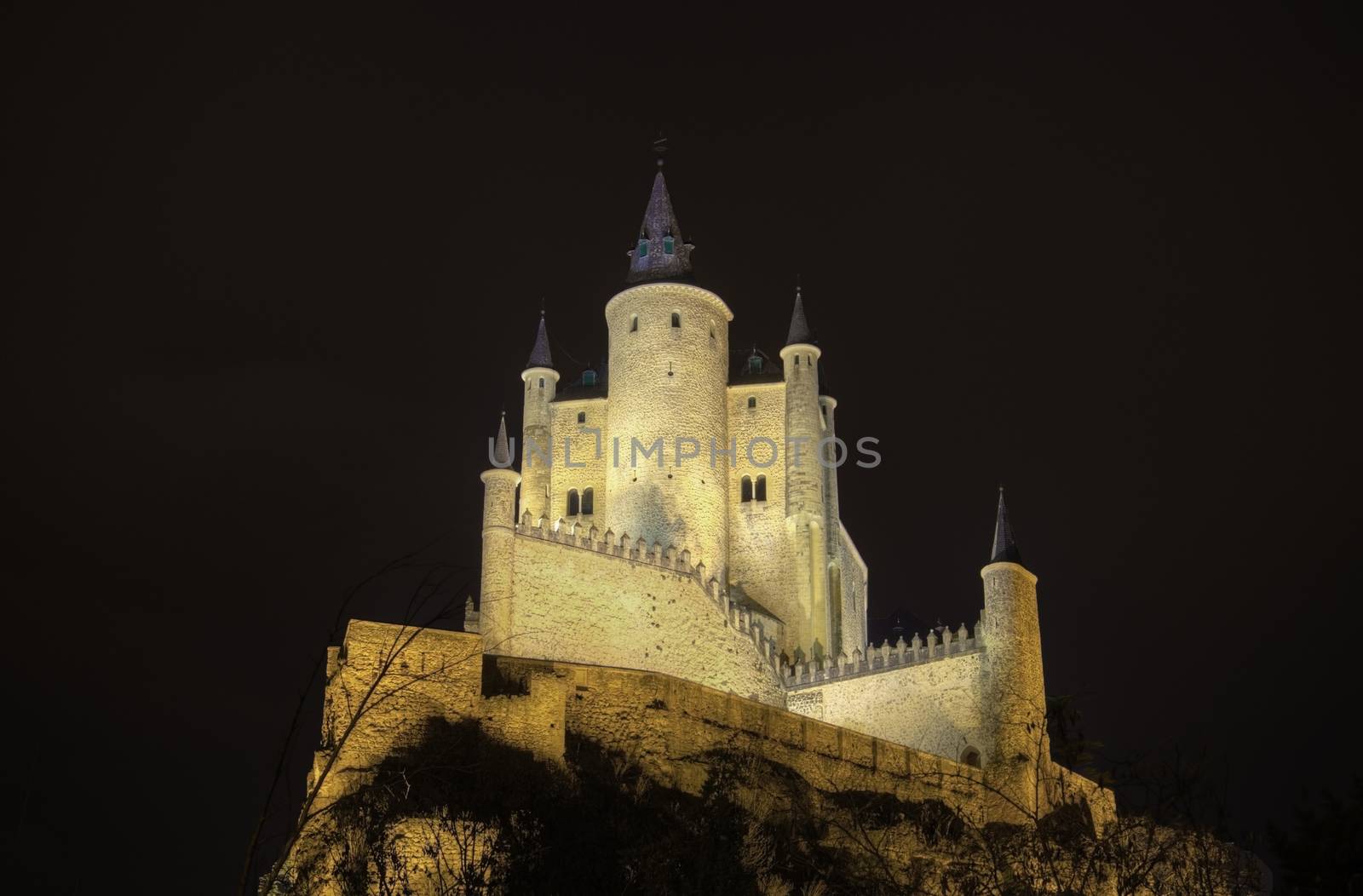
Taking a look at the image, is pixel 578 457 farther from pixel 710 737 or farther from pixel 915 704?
pixel 710 737

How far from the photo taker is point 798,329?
194 ft

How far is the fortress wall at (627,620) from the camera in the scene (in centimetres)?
4631

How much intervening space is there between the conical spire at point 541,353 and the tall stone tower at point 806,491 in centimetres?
809

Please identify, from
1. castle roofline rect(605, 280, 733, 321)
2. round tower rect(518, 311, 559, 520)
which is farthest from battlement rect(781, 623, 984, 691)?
castle roofline rect(605, 280, 733, 321)

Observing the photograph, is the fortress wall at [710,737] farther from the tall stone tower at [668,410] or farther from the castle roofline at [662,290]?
the castle roofline at [662,290]

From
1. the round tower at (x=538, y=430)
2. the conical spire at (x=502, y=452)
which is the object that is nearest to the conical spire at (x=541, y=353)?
the round tower at (x=538, y=430)

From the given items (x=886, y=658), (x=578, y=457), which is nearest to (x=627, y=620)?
(x=886, y=658)

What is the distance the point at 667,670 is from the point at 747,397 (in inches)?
530

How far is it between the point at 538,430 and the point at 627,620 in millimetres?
12050

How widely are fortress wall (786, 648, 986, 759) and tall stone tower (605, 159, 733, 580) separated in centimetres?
834

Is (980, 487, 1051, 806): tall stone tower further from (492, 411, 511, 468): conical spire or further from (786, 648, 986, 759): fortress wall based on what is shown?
(492, 411, 511, 468): conical spire

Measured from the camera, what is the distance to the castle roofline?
58.1 metres

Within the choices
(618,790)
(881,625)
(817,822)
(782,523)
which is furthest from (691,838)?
(881,625)

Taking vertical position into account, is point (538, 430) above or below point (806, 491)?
above
